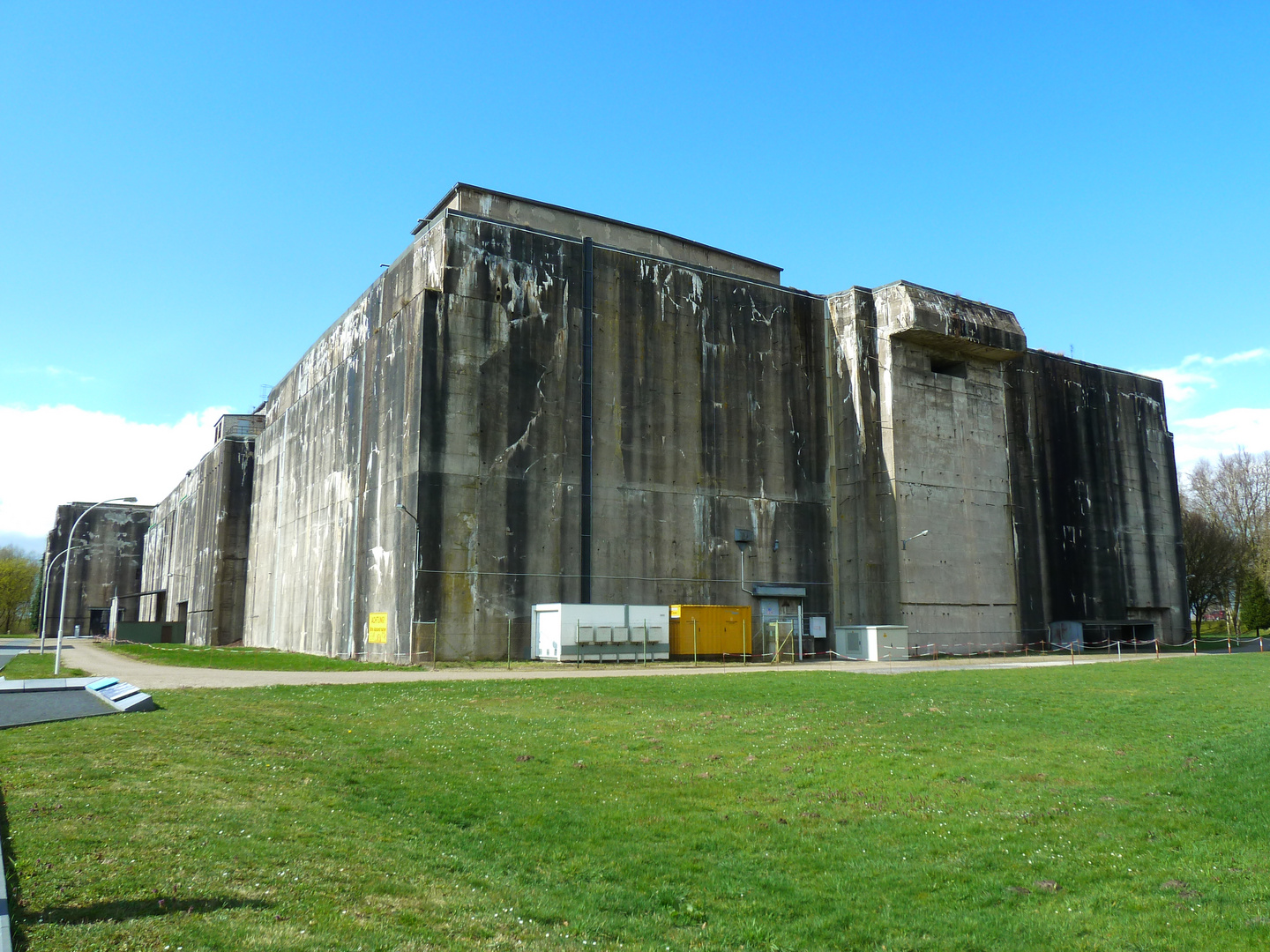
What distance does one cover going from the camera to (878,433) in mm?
46531

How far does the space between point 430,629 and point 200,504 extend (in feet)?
161

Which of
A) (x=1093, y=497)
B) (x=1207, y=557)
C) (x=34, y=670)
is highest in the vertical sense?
(x=1093, y=497)

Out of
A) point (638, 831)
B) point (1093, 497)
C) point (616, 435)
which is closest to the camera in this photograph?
point (638, 831)

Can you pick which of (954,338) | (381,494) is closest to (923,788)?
(381,494)

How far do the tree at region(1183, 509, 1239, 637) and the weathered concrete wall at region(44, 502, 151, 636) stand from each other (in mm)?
102267

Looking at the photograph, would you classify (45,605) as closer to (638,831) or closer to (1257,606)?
(638,831)

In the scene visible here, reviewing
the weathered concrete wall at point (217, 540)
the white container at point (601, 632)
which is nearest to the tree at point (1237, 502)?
the white container at point (601, 632)

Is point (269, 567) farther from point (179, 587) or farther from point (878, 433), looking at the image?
point (878, 433)

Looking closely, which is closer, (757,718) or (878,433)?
(757,718)

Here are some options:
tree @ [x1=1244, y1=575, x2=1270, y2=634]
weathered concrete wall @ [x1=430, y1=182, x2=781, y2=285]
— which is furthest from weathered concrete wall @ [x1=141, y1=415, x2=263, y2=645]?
tree @ [x1=1244, y1=575, x2=1270, y2=634]

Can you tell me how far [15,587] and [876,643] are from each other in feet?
356

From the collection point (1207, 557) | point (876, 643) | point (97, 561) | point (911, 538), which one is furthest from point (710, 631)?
point (97, 561)

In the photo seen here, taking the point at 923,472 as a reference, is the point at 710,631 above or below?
below

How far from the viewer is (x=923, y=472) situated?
4697cm
